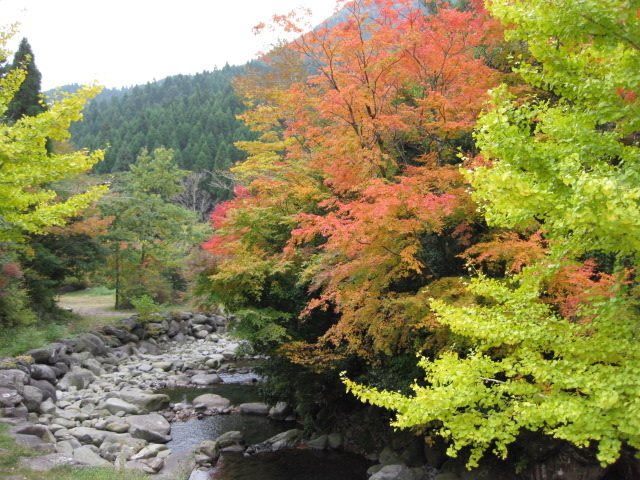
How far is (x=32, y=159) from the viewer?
22.9 feet

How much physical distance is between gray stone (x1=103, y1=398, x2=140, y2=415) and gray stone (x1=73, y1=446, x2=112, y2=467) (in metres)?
3.26

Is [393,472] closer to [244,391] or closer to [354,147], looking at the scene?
[354,147]

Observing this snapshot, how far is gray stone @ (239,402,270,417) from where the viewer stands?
567 inches

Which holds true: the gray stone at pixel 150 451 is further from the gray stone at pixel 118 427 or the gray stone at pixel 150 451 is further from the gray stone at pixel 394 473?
the gray stone at pixel 394 473

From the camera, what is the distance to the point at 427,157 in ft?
32.1

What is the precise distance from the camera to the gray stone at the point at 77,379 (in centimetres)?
1499

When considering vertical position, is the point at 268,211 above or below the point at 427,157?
below

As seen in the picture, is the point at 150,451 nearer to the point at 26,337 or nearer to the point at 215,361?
the point at 26,337

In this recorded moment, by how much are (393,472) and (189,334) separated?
1809 cm

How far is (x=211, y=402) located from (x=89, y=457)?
5.51 meters

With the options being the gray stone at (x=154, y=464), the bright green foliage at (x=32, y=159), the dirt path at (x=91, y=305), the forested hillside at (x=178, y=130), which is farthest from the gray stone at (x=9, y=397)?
the forested hillside at (x=178, y=130)

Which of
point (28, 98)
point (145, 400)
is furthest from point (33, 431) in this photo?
point (28, 98)

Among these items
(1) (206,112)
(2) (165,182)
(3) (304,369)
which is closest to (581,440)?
(3) (304,369)

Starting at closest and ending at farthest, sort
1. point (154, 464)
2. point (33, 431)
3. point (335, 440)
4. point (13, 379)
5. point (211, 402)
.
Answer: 1. point (33, 431)
2. point (154, 464)
3. point (335, 440)
4. point (13, 379)
5. point (211, 402)
